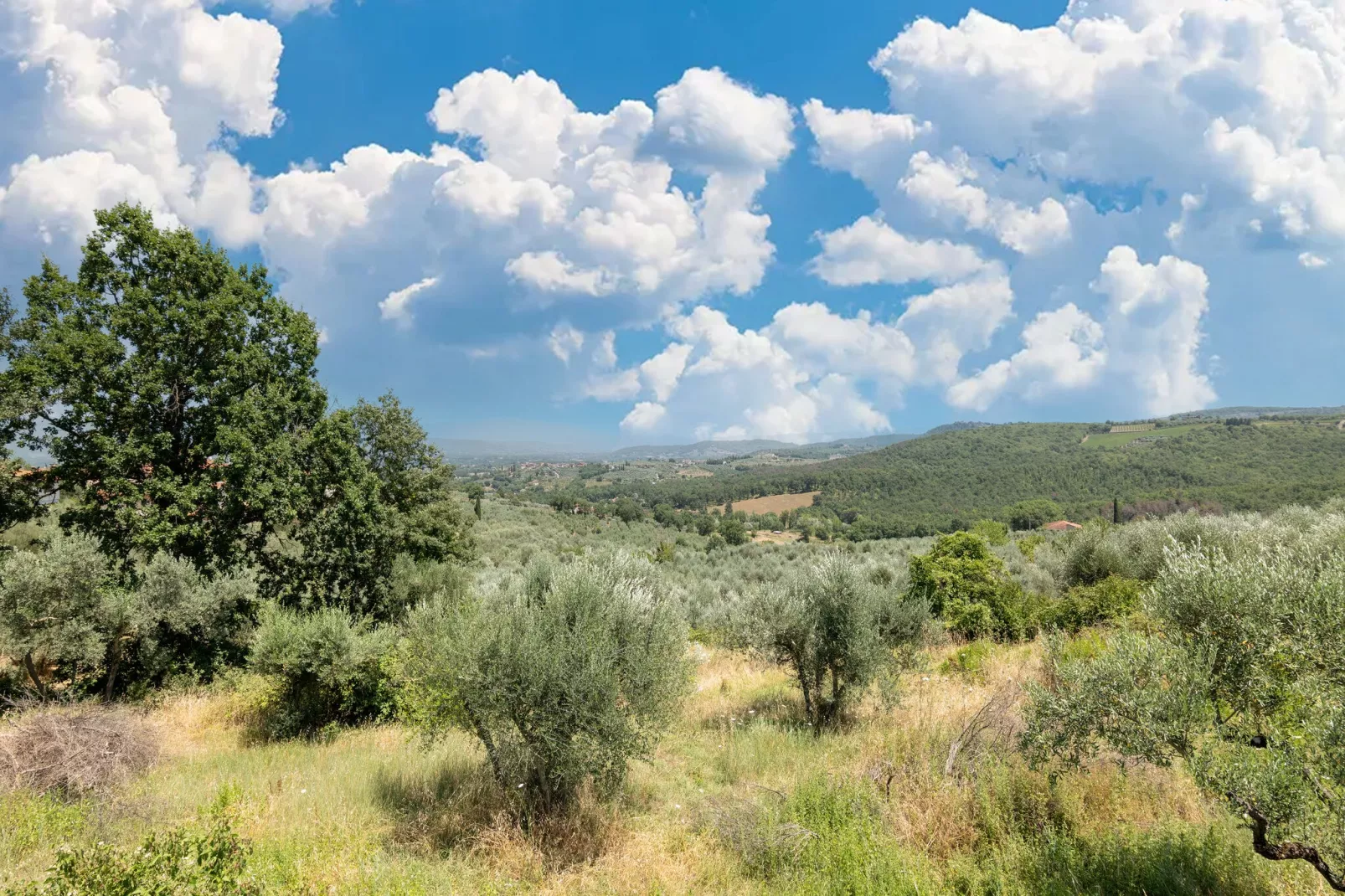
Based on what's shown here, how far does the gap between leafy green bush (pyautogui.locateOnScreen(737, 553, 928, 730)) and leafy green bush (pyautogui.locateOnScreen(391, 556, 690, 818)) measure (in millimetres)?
3230

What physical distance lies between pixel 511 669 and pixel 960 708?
8.11m

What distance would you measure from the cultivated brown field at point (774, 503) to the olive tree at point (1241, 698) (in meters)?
110

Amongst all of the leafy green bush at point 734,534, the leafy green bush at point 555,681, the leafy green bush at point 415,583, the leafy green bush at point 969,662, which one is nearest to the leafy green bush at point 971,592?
the leafy green bush at point 969,662

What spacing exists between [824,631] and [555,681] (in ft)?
19.5

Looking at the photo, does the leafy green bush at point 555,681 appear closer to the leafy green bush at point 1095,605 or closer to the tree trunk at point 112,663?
the tree trunk at point 112,663

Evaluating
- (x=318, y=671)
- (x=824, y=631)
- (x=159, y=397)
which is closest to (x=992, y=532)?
(x=824, y=631)

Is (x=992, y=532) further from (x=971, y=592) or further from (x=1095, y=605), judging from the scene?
(x=1095, y=605)

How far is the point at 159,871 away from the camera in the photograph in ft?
15.5

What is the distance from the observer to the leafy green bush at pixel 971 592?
60.3ft

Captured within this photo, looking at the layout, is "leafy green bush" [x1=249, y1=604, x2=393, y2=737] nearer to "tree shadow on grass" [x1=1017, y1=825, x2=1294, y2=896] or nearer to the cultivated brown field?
"tree shadow on grass" [x1=1017, y1=825, x2=1294, y2=896]

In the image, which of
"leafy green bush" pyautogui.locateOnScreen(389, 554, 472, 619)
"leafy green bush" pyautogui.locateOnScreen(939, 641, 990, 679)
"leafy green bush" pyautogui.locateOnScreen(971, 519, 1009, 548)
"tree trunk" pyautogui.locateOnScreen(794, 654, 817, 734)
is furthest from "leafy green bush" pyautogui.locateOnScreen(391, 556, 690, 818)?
"leafy green bush" pyautogui.locateOnScreen(971, 519, 1009, 548)

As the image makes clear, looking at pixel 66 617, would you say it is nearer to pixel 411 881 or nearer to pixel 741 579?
pixel 411 881

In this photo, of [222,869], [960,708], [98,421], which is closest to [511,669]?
[222,869]

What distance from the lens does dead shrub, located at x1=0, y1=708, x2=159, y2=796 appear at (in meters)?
7.77
